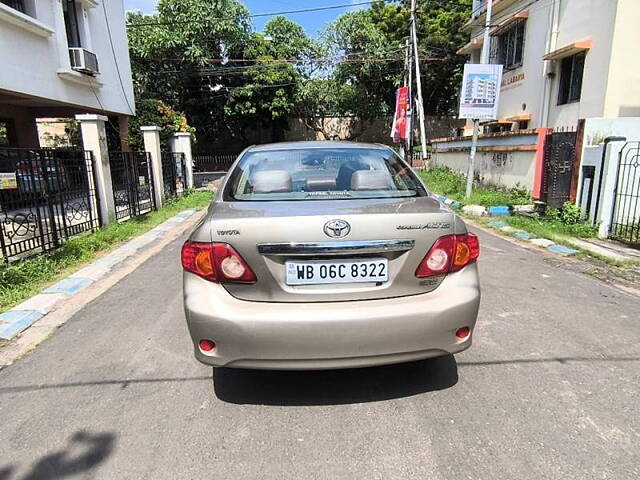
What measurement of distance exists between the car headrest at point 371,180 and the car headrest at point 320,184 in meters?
0.14

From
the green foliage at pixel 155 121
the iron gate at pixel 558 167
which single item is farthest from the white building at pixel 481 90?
the green foliage at pixel 155 121

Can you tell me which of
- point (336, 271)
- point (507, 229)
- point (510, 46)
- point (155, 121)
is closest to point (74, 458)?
point (336, 271)

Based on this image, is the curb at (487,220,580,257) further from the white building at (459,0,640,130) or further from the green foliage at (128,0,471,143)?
the green foliage at (128,0,471,143)

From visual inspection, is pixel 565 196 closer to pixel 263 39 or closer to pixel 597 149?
pixel 597 149

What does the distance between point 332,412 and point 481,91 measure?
1078 cm

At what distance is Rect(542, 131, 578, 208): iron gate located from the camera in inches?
324

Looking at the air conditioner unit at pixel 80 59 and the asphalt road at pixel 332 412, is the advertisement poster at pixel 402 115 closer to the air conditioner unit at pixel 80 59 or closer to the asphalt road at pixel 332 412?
the air conditioner unit at pixel 80 59

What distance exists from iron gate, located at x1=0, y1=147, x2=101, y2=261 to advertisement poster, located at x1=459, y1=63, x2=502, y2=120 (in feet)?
29.5

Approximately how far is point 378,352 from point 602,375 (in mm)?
1661

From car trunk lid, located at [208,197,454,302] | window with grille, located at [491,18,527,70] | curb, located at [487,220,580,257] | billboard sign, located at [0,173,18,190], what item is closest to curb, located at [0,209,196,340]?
billboard sign, located at [0,173,18,190]

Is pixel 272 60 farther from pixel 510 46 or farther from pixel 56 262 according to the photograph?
pixel 56 262

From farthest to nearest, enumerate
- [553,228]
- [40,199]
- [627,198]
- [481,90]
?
[481,90] < [553,228] < [627,198] < [40,199]

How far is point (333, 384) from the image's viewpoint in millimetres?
2846

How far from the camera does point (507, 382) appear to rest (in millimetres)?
2846
